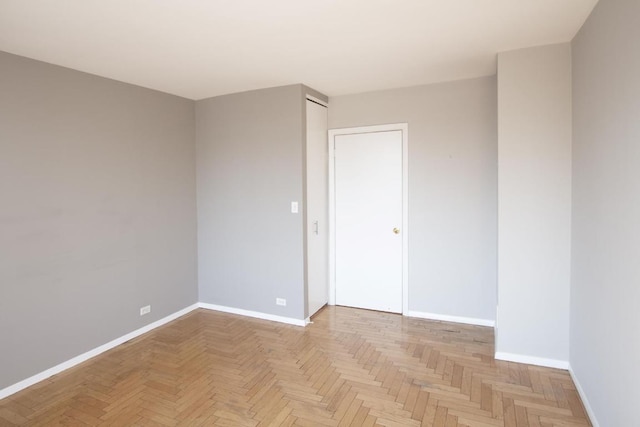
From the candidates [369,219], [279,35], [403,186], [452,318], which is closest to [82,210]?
[279,35]

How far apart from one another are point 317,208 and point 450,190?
1431mm

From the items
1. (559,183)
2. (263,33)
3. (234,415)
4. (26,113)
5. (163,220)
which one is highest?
(263,33)

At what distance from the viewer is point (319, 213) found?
4098mm

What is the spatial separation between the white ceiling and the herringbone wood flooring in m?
2.48

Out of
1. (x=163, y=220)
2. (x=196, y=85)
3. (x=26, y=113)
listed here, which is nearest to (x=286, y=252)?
(x=163, y=220)

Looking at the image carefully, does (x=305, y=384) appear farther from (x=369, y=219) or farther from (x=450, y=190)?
(x=450, y=190)

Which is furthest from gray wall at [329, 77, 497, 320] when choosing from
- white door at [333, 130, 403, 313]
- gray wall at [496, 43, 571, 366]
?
gray wall at [496, 43, 571, 366]

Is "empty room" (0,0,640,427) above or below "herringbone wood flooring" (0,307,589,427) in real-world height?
above

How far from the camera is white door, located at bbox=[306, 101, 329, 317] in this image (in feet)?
12.6

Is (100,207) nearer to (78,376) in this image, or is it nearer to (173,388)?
(78,376)

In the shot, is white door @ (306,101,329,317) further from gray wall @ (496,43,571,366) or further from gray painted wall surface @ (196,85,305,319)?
gray wall @ (496,43,571,366)

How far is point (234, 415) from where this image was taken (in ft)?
7.58

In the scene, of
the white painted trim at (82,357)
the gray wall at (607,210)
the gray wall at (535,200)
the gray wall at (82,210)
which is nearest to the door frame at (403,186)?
the gray wall at (535,200)

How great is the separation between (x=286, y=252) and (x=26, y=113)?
2446 mm
